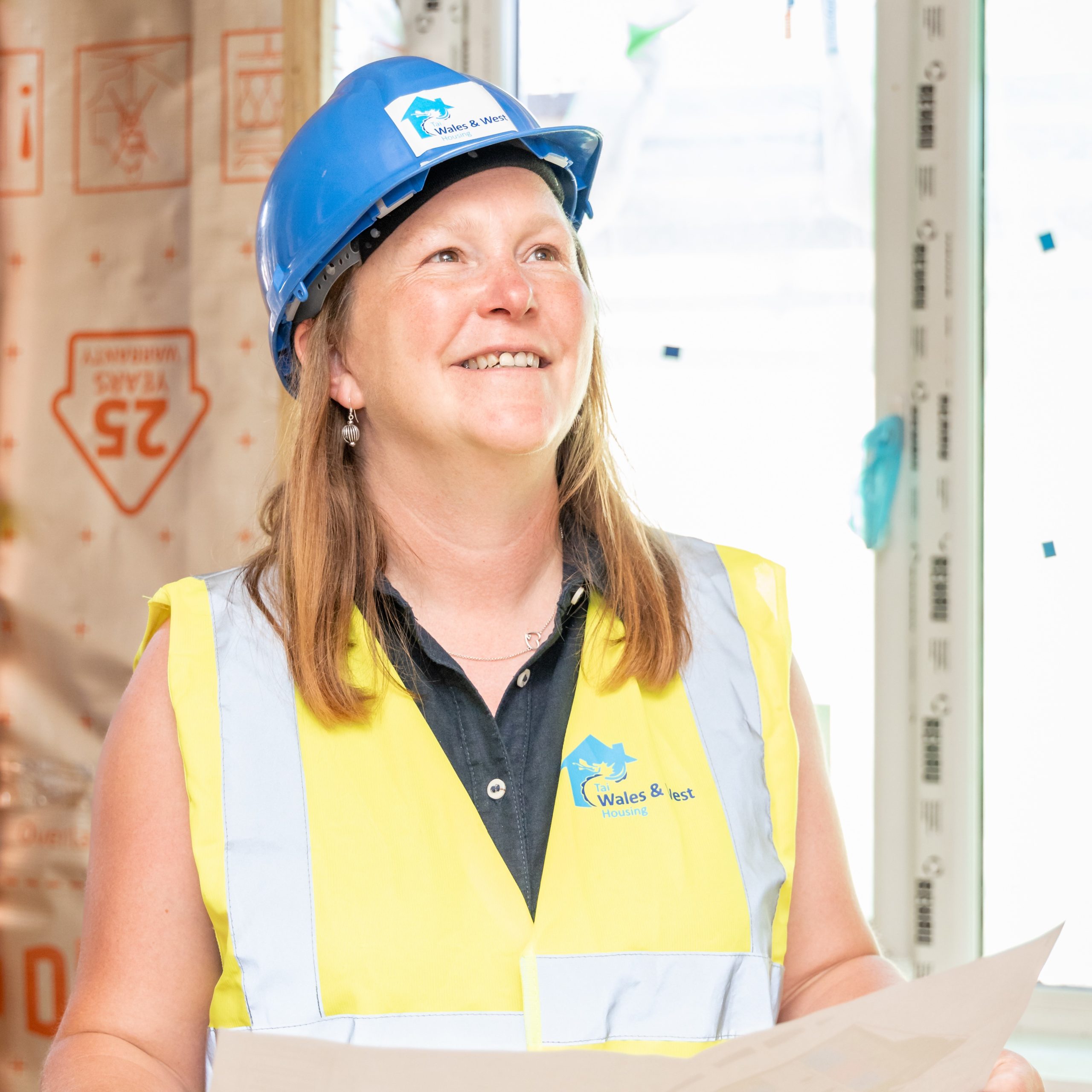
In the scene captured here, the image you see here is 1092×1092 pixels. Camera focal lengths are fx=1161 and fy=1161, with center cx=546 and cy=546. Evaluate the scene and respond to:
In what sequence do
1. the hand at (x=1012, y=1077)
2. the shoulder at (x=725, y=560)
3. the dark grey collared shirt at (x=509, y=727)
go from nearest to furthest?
the hand at (x=1012, y=1077), the dark grey collared shirt at (x=509, y=727), the shoulder at (x=725, y=560)

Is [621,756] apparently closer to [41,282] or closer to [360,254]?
[360,254]

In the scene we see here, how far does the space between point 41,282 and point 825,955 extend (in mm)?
1924

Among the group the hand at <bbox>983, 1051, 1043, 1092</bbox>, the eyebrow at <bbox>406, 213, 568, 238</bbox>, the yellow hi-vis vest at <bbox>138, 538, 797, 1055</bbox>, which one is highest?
the eyebrow at <bbox>406, 213, 568, 238</bbox>

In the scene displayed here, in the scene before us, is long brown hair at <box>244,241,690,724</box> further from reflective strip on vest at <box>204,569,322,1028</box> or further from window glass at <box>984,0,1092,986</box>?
window glass at <box>984,0,1092,986</box>

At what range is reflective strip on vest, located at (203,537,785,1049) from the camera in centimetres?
101

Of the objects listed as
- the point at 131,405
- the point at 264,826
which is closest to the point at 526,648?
the point at 264,826

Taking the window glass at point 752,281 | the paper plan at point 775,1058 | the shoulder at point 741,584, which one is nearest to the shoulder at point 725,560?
the shoulder at point 741,584

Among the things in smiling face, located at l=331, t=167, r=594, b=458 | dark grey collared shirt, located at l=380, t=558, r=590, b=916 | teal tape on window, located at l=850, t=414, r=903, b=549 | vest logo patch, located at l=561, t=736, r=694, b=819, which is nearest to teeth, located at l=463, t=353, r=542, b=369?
smiling face, located at l=331, t=167, r=594, b=458

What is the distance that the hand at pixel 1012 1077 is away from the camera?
89 cm

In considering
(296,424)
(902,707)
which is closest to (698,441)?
(902,707)

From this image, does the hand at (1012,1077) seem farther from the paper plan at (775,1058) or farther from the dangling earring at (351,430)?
the dangling earring at (351,430)

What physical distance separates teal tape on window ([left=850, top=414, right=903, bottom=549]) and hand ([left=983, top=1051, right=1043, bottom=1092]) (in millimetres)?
1209

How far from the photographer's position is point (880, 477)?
2.05 metres

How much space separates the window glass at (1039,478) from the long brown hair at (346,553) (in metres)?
0.95
